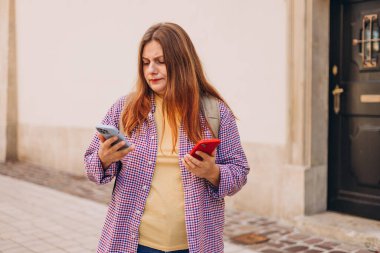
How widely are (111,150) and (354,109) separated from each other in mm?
4042

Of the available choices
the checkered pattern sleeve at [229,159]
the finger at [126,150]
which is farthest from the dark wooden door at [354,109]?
the finger at [126,150]

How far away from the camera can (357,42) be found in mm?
5387

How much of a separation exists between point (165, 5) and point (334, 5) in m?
2.64

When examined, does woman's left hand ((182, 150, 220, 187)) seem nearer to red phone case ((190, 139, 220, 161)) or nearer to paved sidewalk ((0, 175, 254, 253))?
red phone case ((190, 139, 220, 161))

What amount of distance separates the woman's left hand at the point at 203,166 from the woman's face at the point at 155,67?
356mm

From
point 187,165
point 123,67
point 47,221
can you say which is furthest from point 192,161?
point 123,67

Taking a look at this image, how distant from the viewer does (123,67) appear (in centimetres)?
830

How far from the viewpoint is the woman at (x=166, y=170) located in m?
2.08

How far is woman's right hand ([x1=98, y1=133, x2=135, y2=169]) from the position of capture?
6.29 feet

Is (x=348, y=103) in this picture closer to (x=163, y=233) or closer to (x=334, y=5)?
(x=334, y=5)

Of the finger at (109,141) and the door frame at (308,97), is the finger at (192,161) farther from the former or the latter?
the door frame at (308,97)

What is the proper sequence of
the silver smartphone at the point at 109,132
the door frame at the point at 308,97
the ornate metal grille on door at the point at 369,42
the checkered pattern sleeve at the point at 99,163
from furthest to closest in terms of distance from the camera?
the door frame at the point at 308,97, the ornate metal grille on door at the point at 369,42, the checkered pattern sleeve at the point at 99,163, the silver smartphone at the point at 109,132

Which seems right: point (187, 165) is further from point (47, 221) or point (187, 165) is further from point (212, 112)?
point (47, 221)

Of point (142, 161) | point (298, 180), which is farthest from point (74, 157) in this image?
point (142, 161)
